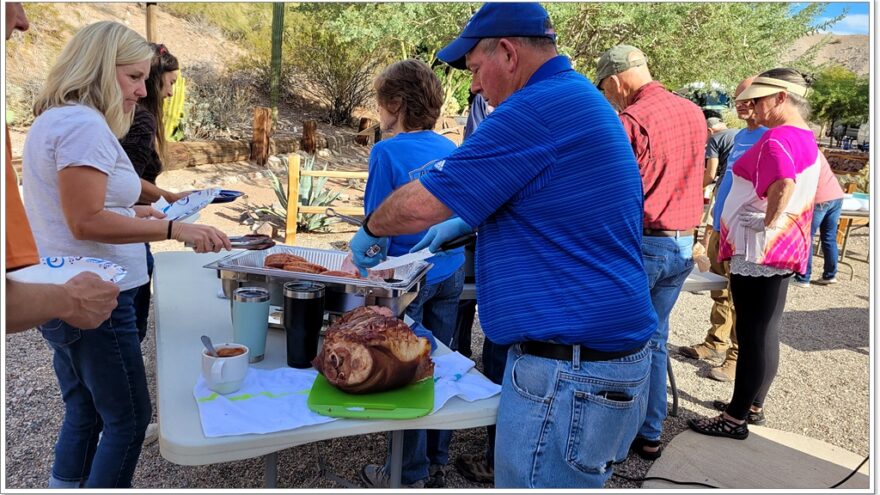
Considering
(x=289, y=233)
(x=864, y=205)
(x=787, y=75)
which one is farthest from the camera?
(x=864, y=205)

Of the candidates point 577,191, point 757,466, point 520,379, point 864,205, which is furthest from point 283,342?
point 864,205

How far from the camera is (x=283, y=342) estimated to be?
2.02 m

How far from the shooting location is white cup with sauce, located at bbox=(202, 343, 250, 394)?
1.56m

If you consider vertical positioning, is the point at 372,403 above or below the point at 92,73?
below

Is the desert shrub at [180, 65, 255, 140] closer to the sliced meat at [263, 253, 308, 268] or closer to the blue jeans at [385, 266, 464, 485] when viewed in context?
the blue jeans at [385, 266, 464, 485]

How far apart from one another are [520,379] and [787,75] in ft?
7.89

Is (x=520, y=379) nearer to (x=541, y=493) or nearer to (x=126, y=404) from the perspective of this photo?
(x=541, y=493)

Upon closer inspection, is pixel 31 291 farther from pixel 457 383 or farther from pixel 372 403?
pixel 457 383

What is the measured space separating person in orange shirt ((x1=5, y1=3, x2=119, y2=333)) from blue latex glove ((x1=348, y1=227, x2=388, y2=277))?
0.65m

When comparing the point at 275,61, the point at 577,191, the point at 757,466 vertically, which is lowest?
the point at 757,466

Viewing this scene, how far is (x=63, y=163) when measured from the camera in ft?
5.98

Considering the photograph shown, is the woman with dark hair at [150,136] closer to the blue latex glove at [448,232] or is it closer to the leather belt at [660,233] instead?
the blue latex glove at [448,232]

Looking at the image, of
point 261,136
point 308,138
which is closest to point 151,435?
point 261,136

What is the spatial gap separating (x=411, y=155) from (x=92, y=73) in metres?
1.13
